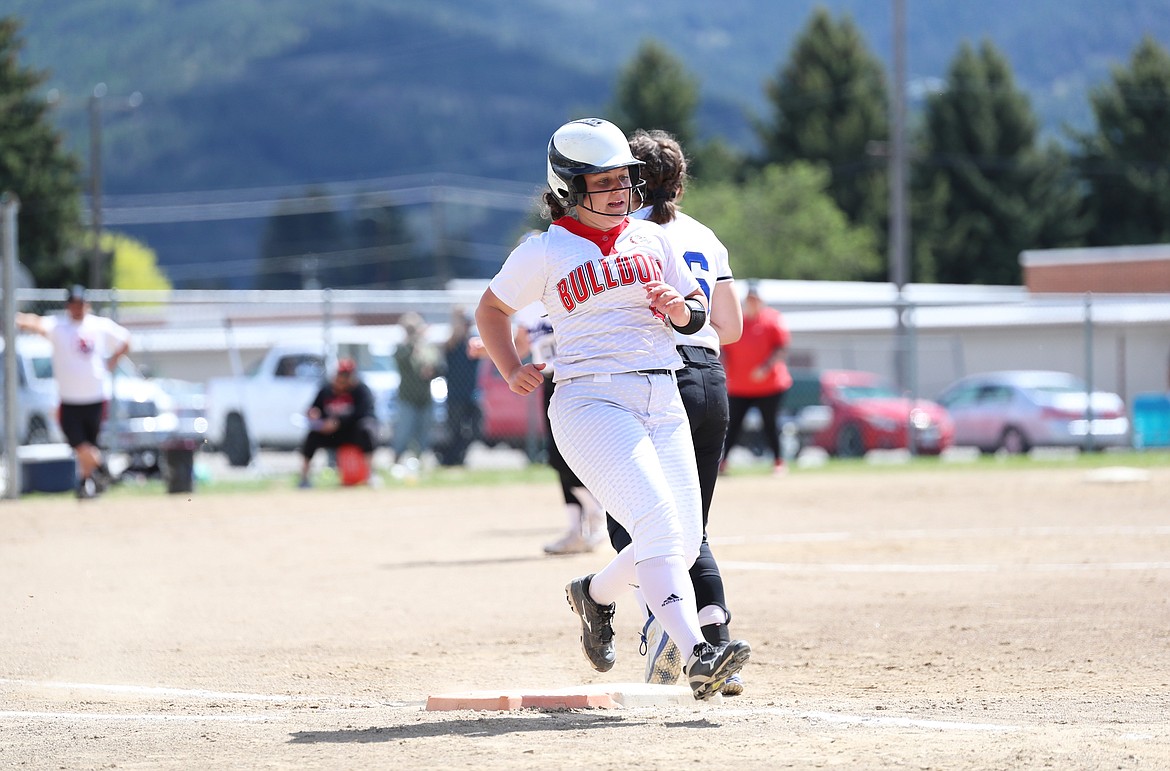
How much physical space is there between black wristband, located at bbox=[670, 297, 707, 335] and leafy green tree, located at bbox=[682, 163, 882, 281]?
60597mm

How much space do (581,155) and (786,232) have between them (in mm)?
62392

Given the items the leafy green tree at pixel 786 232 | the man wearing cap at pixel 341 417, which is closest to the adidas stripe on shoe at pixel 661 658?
the man wearing cap at pixel 341 417

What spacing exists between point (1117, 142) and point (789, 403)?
175 feet

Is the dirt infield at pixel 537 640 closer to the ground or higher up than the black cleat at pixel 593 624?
closer to the ground

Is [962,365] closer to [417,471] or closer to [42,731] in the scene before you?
[417,471]

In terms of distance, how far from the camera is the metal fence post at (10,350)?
582 inches

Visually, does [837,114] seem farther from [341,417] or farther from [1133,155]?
[341,417]

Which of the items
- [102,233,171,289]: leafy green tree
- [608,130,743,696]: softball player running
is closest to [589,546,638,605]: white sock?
[608,130,743,696]: softball player running

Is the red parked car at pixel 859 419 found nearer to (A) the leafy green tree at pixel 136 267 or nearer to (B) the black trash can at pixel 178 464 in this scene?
(B) the black trash can at pixel 178 464

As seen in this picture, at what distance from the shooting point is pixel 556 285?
17.1ft

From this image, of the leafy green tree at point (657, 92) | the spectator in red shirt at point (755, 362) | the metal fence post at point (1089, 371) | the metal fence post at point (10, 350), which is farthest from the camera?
the leafy green tree at point (657, 92)

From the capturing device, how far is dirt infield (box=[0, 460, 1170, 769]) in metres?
4.68

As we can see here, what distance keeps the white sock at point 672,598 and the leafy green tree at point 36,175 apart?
4092cm

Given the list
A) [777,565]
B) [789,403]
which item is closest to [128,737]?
[777,565]
